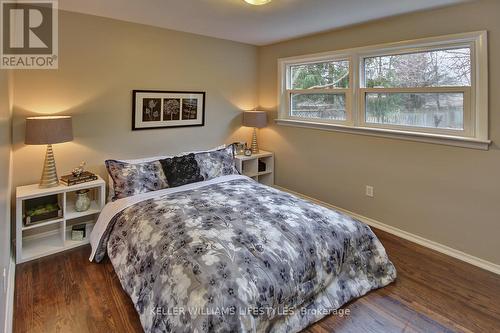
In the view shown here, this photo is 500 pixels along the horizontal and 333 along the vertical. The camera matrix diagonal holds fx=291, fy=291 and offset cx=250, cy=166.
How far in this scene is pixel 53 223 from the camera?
2828 millimetres

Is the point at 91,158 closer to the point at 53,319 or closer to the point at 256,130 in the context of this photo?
the point at 53,319

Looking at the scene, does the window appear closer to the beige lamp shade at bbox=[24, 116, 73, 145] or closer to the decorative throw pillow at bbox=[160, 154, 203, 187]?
the decorative throw pillow at bbox=[160, 154, 203, 187]

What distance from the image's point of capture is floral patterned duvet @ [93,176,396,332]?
5.16 ft

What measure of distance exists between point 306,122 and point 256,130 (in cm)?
100

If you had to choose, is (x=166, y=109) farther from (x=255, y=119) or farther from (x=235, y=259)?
(x=235, y=259)

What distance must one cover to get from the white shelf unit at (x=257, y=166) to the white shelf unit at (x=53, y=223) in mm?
1829

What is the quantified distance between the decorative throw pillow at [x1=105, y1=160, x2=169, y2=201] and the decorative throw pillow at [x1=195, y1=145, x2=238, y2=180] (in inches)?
18.0

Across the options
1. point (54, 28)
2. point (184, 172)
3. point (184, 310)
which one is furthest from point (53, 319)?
point (54, 28)

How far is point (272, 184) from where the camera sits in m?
4.56

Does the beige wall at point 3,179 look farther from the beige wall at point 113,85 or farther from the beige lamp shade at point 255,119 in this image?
the beige lamp shade at point 255,119

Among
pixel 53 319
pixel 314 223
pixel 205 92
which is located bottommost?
pixel 53 319

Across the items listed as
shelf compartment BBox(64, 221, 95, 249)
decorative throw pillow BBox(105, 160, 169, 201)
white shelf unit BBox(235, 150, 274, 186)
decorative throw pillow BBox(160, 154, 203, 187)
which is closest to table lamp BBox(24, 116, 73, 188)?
decorative throw pillow BBox(105, 160, 169, 201)

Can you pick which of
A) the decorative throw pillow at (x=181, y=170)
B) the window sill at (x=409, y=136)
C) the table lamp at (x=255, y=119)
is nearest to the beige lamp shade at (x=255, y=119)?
the table lamp at (x=255, y=119)

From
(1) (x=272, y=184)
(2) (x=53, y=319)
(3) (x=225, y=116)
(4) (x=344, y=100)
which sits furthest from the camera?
(1) (x=272, y=184)
